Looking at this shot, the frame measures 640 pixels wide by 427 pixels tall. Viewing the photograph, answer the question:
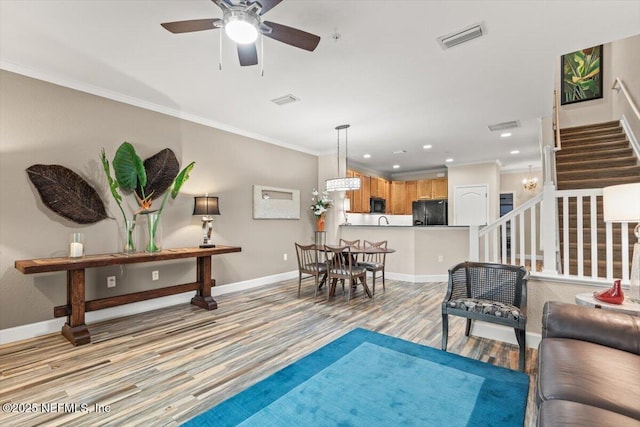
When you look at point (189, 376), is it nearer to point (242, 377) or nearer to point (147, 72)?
point (242, 377)

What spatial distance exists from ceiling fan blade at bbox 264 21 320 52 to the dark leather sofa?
7.80 feet

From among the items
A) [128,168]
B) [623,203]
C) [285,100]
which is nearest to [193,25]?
[285,100]

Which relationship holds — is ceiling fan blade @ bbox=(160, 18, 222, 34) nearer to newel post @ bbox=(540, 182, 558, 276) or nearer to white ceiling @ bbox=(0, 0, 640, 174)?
white ceiling @ bbox=(0, 0, 640, 174)

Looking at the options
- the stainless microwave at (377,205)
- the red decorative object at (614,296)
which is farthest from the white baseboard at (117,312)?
the red decorative object at (614,296)

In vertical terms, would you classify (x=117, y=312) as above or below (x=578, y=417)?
below

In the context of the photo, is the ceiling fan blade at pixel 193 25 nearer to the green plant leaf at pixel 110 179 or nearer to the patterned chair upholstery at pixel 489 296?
the green plant leaf at pixel 110 179

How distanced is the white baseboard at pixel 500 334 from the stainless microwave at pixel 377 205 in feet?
16.8

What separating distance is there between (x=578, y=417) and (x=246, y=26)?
2.57 metres

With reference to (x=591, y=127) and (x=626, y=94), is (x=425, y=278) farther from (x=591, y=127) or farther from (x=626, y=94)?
(x=591, y=127)

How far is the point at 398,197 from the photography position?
30.3 ft

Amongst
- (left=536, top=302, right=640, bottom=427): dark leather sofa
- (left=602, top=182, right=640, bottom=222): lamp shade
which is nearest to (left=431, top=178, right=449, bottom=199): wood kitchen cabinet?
(left=602, top=182, right=640, bottom=222): lamp shade

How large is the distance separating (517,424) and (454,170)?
A: 7239mm

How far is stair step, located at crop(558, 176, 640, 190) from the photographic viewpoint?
398cm

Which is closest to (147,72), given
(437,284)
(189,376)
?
(189,376)
